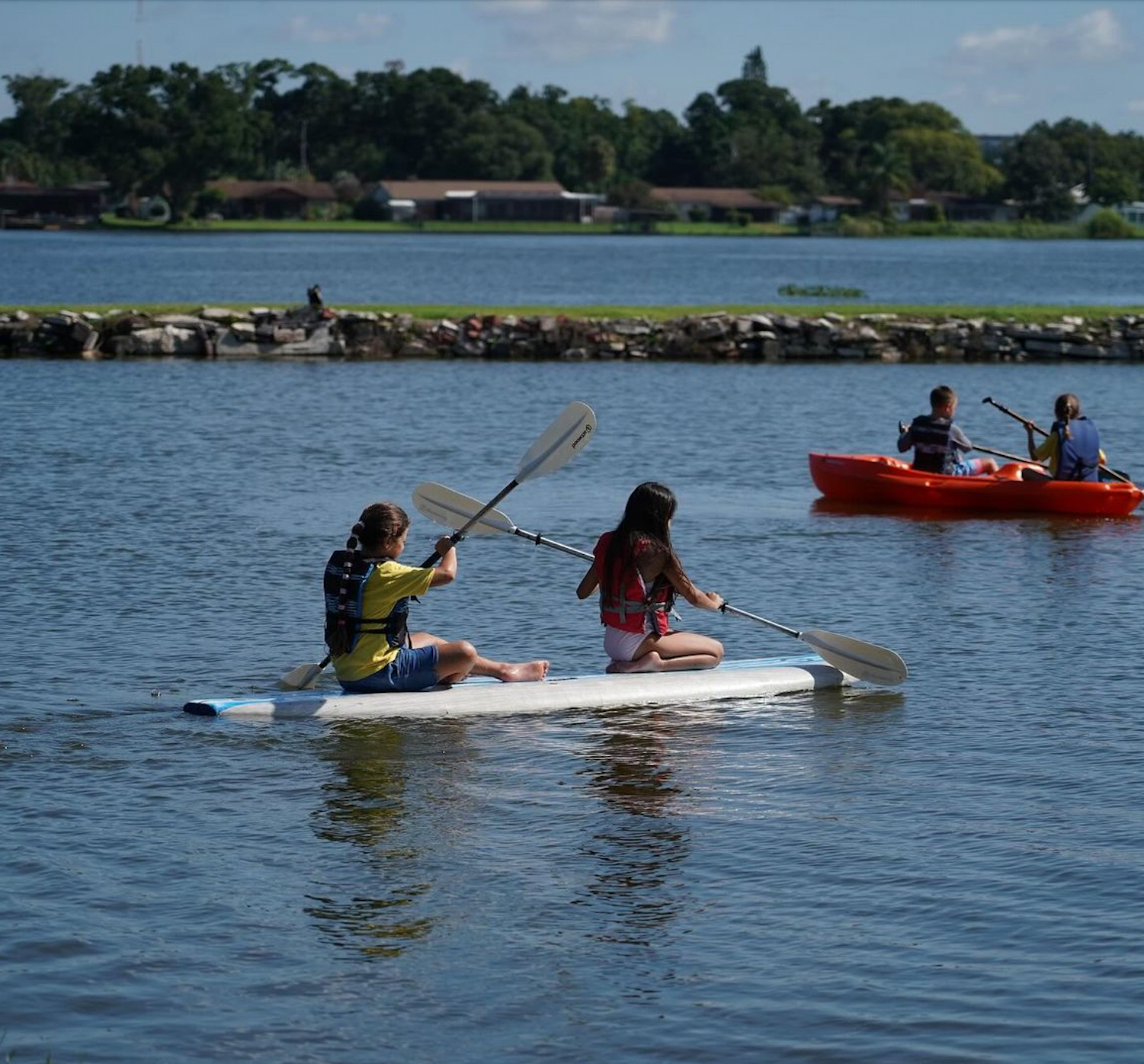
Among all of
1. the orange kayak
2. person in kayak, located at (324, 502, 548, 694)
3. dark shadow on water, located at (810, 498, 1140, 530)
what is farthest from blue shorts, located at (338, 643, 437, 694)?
the orange kayak

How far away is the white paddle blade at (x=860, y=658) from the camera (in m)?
12.5

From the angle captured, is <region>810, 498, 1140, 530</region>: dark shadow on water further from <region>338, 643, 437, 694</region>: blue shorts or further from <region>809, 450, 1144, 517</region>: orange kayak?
<region>338, 643, 437, 694</region>: blue shorts

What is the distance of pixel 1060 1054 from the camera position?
7.14m

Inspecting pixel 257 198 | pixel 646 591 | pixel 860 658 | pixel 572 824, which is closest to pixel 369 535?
pixel 646 591

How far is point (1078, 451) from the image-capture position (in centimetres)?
2014

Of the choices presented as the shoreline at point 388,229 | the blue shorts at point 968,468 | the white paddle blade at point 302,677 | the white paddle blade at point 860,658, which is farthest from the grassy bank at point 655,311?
the shoreline at point 388,229

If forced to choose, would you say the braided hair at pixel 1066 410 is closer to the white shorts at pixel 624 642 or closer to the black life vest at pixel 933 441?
the black life vest at pixel 933 441

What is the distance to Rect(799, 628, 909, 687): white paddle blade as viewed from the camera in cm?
1248

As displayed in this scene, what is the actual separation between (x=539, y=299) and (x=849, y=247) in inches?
3871

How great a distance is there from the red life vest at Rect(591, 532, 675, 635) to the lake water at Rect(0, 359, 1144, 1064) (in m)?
0.61

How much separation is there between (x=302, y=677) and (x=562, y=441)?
238 centimetres

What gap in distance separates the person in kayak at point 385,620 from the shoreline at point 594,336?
26.6 m

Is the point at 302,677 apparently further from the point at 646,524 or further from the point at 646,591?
the point at 646,524

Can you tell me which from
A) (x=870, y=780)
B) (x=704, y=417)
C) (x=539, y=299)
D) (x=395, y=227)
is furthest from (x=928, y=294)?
(x=395, y=227)
